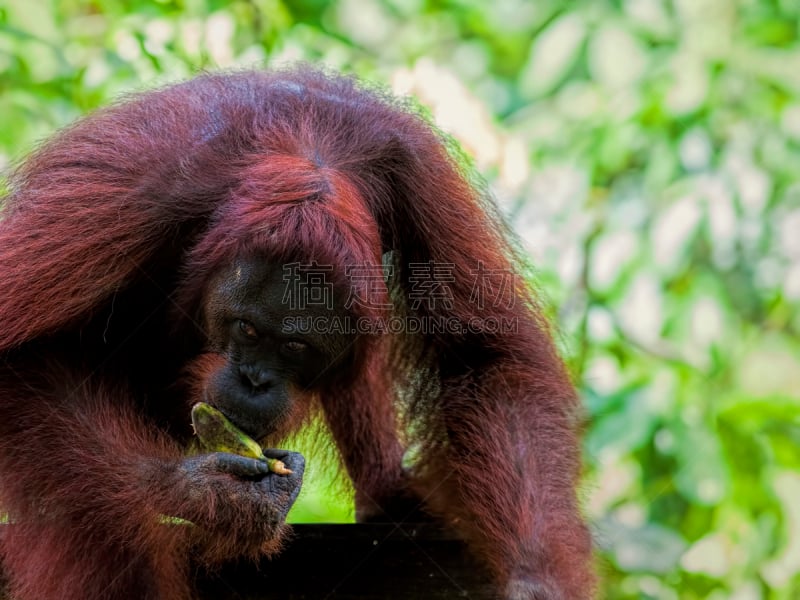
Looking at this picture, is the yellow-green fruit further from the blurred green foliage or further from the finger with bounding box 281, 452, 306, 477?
the blurred green foliage

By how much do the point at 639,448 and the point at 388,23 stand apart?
293 centimetres

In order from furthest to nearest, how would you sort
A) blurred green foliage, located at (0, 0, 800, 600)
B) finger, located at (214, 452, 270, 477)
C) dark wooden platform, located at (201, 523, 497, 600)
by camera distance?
blurred green foliage, located at (0, 0, 800, 600) < dark wooden platform, located at (201, 523, 497, 600) < finger, located at (214, 452, 270, 477)

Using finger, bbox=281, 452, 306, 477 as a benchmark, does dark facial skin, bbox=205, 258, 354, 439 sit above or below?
above

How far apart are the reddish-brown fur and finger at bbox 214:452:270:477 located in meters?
0.10

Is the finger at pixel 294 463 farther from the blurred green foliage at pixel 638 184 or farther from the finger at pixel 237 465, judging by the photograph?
the blurred green foliage at pixel 638 184

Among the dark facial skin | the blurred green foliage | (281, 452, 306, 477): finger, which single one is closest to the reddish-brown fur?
the dark facial skin

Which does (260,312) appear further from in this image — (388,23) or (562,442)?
(388,23)

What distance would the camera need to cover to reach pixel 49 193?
2703 millimetres

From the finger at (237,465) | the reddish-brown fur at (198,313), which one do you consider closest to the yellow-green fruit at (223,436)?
the finger at (237,465)

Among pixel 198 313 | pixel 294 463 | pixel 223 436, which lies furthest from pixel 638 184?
pixel 223 436

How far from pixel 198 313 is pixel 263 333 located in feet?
0.97

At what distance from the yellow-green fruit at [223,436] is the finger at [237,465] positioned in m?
0.03

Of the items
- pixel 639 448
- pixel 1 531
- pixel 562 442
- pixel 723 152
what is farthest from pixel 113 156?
pixel 723 152

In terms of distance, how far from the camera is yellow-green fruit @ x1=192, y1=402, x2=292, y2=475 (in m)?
2.59
